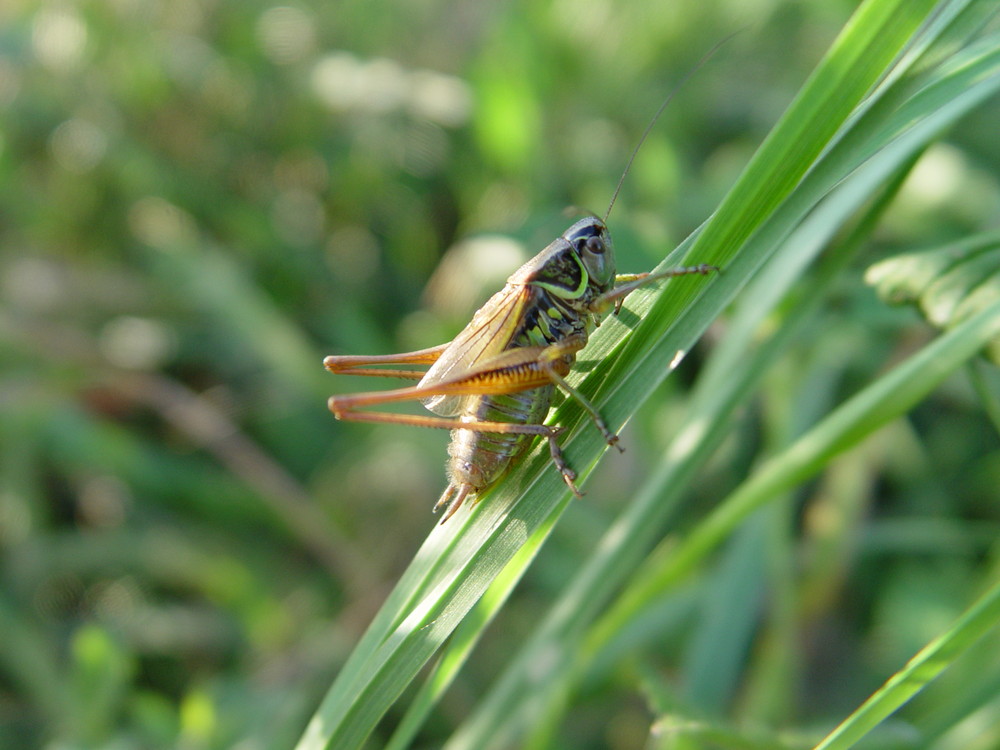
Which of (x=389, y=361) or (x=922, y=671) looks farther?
(x=389, y=361)

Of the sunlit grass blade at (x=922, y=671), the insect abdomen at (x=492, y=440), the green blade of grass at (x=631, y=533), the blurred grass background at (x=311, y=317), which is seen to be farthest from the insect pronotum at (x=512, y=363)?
the sunlit grass blade at (x=922, y=671)

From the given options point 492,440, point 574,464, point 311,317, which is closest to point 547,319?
point 492,440

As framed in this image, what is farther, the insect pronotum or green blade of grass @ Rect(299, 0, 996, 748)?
the insect pronotum

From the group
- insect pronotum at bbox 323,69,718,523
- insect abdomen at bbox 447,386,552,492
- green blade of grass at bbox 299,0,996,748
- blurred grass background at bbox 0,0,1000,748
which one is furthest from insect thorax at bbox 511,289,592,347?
blurred grass background at bbox 0,0,1000,748

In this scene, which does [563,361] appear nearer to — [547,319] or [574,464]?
[547,319]

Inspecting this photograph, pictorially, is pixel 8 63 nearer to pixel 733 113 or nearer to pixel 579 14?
pixel 579 14

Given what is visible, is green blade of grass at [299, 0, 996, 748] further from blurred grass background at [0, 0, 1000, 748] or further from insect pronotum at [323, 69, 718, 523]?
blurred grass background at [0, 0, 1000, 748]

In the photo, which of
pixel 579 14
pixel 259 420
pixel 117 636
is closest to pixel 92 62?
pixel 259 420
